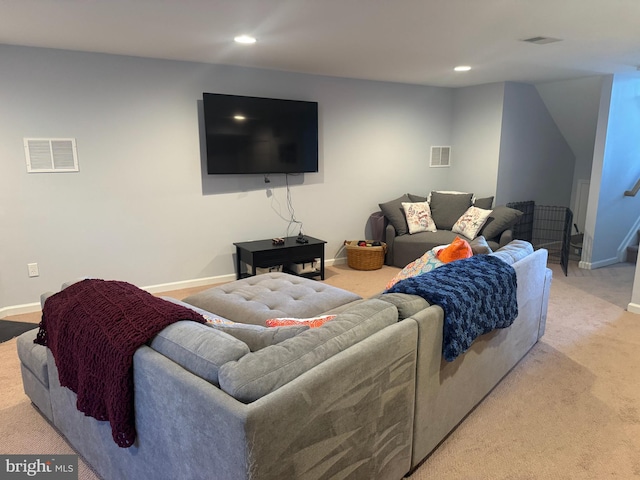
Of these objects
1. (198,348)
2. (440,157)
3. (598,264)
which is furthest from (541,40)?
(198,348)

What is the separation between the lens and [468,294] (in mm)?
2084

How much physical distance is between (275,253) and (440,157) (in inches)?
120

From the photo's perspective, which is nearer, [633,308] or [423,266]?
[423,266]

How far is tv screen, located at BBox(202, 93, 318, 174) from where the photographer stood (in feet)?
14.2

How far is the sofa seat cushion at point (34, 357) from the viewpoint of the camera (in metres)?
2.14

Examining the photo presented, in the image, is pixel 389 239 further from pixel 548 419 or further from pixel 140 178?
pixel 548 419

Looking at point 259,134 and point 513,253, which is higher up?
point 259,134

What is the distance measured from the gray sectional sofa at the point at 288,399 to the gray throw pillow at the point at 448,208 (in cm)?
338

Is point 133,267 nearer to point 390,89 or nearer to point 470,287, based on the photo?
point 470,287

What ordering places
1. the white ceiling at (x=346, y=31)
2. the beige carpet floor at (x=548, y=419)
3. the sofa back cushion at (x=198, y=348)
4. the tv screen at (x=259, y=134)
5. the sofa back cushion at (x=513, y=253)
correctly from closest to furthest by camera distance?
the sofa back cushion at (x=198, y=348), the beige carpet floor at (x=548, y=419), the white ceiling at (x=346, y=31), the sofa back cushion at (x=513, y=253), the tv screen at (x=259, y=134)

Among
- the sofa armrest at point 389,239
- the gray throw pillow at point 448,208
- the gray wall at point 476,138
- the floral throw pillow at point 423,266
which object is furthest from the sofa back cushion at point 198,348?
the gray wall at point 476,138

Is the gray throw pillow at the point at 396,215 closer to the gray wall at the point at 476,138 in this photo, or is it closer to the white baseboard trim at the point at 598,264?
the gray wall at the point at 476,138

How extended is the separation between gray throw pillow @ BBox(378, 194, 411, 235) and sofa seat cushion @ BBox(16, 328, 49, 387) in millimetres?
3994

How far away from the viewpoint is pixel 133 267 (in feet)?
13.8
